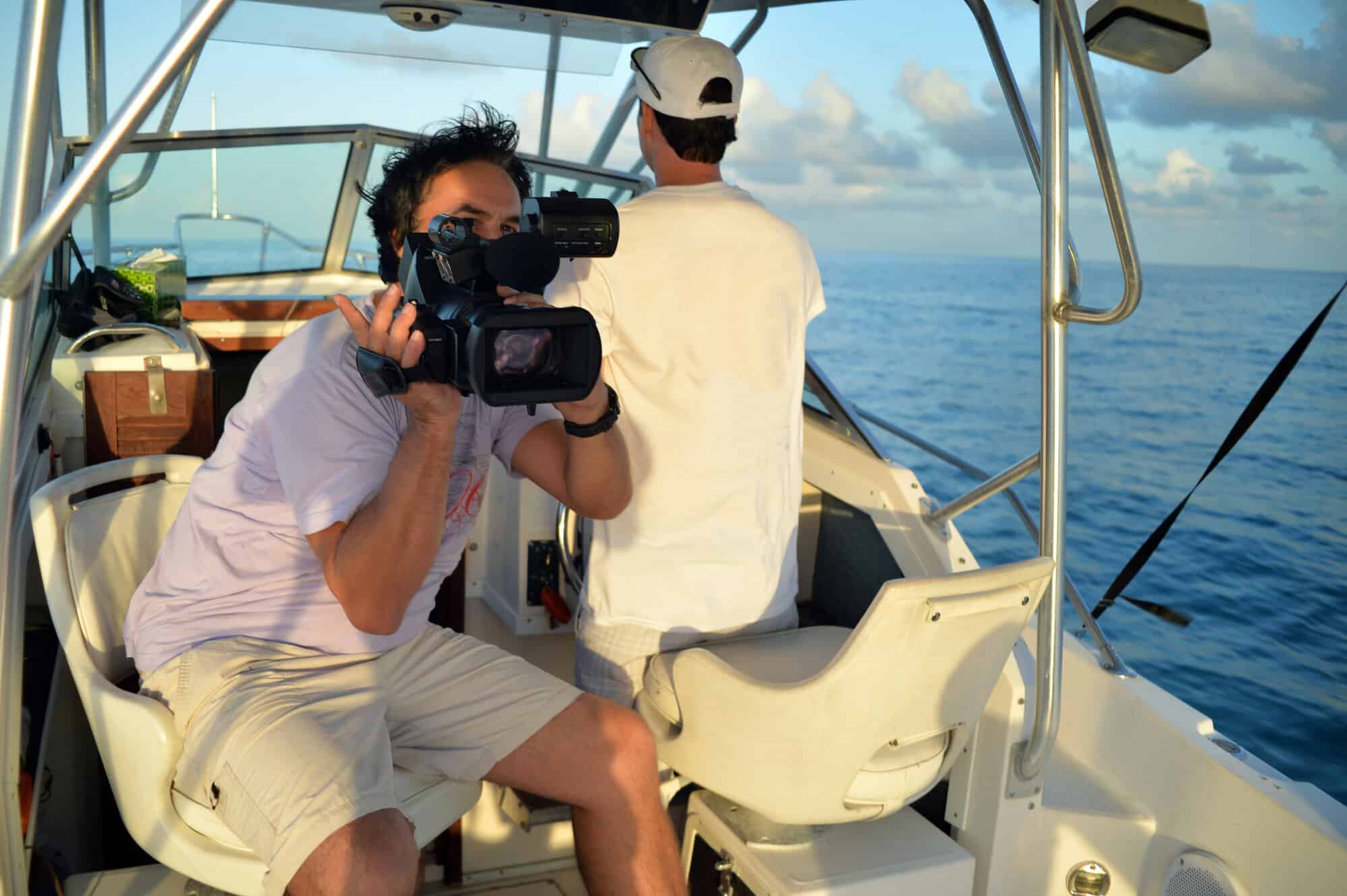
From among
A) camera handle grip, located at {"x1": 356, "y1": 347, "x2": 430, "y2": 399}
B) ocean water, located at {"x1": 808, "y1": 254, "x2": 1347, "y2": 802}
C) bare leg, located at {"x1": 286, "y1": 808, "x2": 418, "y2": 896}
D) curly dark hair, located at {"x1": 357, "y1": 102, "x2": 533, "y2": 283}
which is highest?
curly dark hair, located at {"x1": 357, "y1": 102, "x2": 533, "y2": 283}

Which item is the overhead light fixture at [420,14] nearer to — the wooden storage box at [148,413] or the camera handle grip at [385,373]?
the wooden storage box at [148,413]

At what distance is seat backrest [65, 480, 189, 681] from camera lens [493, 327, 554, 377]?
83 cm

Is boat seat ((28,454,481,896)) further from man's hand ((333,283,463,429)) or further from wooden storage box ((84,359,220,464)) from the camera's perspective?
man's hand ((333,283,463,429))

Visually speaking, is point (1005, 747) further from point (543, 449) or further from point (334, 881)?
point (334, 881)

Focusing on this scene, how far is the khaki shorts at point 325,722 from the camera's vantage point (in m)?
1.40

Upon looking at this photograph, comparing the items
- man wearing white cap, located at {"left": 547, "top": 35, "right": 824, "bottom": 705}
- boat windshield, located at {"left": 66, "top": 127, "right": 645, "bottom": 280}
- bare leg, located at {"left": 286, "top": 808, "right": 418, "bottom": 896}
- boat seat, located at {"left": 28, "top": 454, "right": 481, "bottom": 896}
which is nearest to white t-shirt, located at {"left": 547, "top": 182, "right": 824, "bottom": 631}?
man wearing white cap, located at {"left": 547, "top": 35, "right": 824, "bottom": 705}

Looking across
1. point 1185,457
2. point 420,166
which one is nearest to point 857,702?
point 420,166

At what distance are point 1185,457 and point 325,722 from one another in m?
21.7

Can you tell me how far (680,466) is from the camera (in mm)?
A: 1834

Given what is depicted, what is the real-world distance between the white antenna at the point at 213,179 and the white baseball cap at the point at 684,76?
2.07m

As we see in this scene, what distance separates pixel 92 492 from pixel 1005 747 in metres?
1.67

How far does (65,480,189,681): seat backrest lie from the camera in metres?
1.67

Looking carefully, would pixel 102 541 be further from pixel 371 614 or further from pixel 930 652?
pixel 930 652

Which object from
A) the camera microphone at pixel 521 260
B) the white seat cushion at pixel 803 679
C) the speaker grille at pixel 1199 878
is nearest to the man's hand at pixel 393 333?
the camera microphone at pixel 521 260
